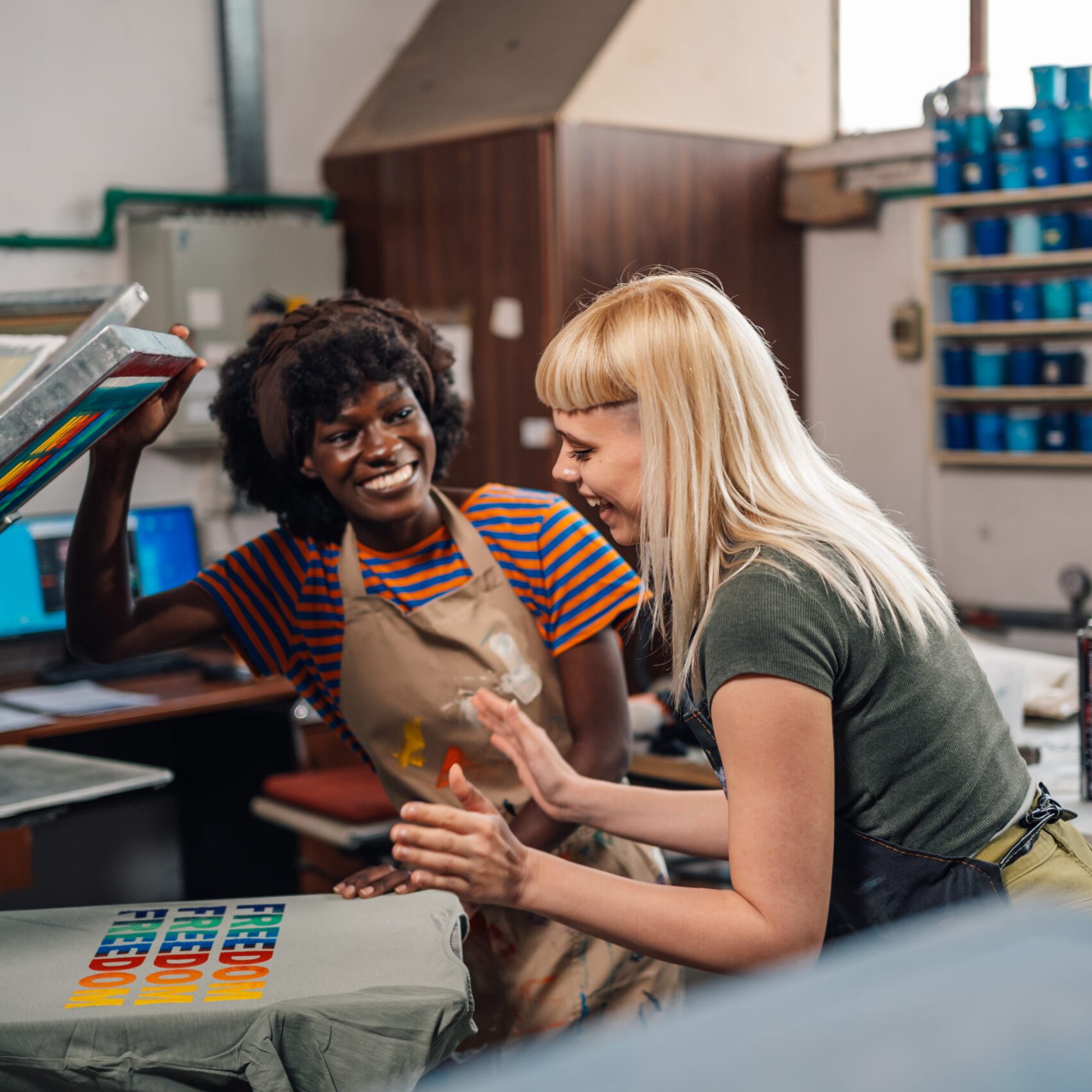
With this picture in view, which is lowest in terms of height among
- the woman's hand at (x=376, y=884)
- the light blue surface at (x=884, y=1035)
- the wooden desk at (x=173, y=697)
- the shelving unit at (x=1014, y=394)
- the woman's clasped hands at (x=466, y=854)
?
the wooden desk at (x=173, y=697)

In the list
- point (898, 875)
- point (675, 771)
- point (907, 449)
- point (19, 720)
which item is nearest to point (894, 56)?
point (907, 449)

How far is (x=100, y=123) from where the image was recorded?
4062 millimetres

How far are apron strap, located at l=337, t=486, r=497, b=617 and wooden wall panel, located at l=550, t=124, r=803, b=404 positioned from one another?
230cm

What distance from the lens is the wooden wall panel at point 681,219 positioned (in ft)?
13.4

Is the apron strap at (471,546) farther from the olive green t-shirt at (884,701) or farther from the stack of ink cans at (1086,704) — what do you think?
the stack of ink cans at (1086,704)

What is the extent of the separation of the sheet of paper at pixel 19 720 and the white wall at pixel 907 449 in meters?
A: 2.59

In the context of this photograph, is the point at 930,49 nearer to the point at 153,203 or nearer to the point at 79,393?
the point at 153,203

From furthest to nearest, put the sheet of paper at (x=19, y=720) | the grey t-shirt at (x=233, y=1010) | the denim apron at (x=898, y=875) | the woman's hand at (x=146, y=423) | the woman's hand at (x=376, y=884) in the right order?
the sheet of paper at (x=19, y=720) → the woman's hand at (x=146, y=423) → the woman's hand at (x=376, y=884) → the denim apron at (x=898, y=875) → the grey t-shirt at (x=233, y=1010)

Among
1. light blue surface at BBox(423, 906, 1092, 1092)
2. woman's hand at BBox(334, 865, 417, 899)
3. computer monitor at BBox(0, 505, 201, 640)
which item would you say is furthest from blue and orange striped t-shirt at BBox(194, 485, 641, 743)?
computer monitor at BBox(0, 505, 201, 640)

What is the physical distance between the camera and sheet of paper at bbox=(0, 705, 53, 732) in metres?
3.17

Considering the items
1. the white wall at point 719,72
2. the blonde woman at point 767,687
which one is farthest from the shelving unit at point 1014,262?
the blonde woman at point 767,687

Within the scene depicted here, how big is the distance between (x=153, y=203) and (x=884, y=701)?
11.6 feet

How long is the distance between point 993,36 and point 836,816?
3.90 metres

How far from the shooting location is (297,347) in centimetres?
169
